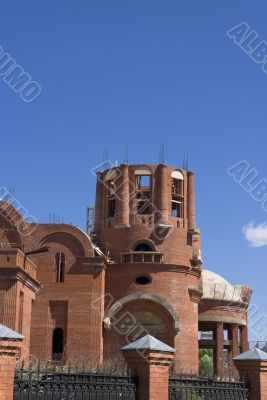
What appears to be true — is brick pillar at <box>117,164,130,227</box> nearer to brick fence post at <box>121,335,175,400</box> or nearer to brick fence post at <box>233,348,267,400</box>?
brick fence post at <box>233,348,267,400</box>

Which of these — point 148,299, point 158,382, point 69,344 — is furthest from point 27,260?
point 158,382

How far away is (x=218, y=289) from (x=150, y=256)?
9.05 meters

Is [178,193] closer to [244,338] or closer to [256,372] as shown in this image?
[244,338]

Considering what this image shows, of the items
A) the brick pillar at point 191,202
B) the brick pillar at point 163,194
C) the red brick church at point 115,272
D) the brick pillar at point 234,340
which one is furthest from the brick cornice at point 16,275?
the brick pillar at point 234,340

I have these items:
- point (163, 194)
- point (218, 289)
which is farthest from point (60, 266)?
point (218, 289)

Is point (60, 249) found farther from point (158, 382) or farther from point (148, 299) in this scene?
point (158, 382)

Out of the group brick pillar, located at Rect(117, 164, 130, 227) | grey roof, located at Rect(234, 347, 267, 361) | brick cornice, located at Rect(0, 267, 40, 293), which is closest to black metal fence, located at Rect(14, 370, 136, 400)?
grey roof, located at Rect(234, 347, 267, 361)

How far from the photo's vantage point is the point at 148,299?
28562 millimetres

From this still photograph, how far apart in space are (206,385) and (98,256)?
17.2 m

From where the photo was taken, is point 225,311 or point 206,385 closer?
point 206,385

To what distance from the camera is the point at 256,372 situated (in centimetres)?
1216

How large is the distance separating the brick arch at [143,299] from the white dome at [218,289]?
7.89 m

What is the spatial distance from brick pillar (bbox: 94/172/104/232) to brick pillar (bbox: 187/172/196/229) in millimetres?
4589

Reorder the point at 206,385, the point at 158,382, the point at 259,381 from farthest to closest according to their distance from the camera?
the point at 259,381 → the point at 206,385 → the point at 158,382
